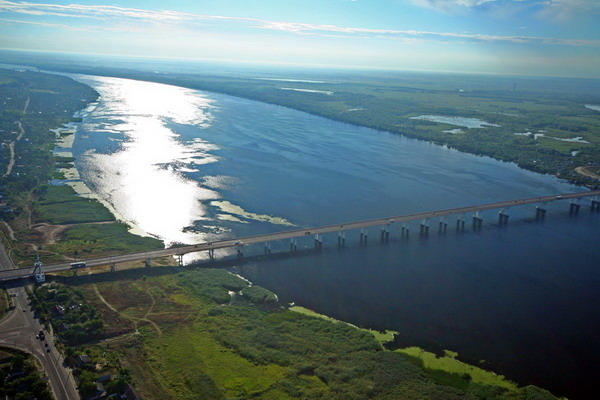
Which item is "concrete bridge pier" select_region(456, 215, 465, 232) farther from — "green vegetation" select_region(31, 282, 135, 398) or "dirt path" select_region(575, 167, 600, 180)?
"green vegetation" select_region(31, 282, 135, 398)

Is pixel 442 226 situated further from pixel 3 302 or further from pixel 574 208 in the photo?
pixel 3 302

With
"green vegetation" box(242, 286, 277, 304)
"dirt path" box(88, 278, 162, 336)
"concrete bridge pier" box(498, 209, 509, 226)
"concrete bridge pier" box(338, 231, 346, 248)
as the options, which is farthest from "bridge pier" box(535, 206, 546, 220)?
"dirt path" box(88, 278, 162, 336)

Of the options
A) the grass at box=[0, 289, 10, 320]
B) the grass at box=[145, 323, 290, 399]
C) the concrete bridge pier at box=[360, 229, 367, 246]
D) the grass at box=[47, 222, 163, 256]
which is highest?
the concrete bridge pier at box=[360, 229, 367, 246]

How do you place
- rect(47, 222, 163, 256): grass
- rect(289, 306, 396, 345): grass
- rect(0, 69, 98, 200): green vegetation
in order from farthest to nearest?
rect(0, 69, 98, 200): green vegetation → rect(47, 222, 163, 256): grass → rect(289, 306, 396, 345): grass

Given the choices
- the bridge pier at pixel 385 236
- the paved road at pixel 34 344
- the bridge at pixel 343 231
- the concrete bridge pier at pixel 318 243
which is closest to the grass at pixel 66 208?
the bridge at pixel 343 231

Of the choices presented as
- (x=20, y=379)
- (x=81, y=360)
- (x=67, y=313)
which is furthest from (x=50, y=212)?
(x=20, y=379)

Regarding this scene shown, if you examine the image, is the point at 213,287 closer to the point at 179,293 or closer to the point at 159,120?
the point at 179,293
